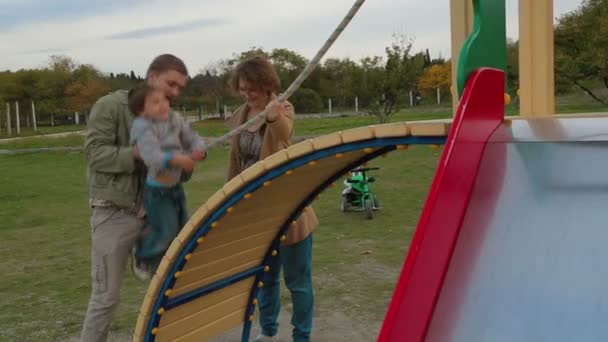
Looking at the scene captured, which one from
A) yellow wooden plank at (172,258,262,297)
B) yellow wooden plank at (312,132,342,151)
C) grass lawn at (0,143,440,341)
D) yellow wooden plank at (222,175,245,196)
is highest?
yellow wooden plank at (312,132,342,151)

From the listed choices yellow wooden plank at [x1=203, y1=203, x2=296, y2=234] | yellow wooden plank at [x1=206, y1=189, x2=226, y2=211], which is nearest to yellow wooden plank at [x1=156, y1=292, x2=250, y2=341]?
yellow wooden plank at [x1=203, y1=203, x2=296, y2=234]

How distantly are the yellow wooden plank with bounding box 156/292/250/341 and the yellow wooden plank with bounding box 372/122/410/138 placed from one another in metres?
1.52

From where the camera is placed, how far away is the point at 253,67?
3477 mm

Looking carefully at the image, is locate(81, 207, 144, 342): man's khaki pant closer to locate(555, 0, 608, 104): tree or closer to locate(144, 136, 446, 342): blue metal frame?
locate(144, 136, 446, 342): blue metal frame

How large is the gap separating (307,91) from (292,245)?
109 ft

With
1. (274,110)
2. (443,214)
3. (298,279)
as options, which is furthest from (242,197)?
(443,214)

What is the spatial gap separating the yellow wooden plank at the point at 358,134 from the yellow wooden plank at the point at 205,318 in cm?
138

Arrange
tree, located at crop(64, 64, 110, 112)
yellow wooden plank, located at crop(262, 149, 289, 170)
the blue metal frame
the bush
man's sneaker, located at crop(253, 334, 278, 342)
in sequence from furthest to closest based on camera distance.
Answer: tree, located at crop(64, 64, 110, 112)
the bush
man's sneaker, located at crop(253, 334, 278, 342)
yellow wooden plank, located at crop(262, 149, 289, 170)
the blue metal frame

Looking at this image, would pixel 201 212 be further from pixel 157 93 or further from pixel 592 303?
pixel 592 303

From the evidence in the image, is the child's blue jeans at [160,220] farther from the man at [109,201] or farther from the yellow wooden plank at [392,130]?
the yellow wooden plank at [392,130]

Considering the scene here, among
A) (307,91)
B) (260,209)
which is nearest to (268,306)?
(260,209)

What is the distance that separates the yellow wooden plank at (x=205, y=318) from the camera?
322 cm

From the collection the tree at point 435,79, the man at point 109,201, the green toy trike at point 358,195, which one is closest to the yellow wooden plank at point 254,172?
the man at point 109,201

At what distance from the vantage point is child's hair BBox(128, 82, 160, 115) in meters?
2.91
